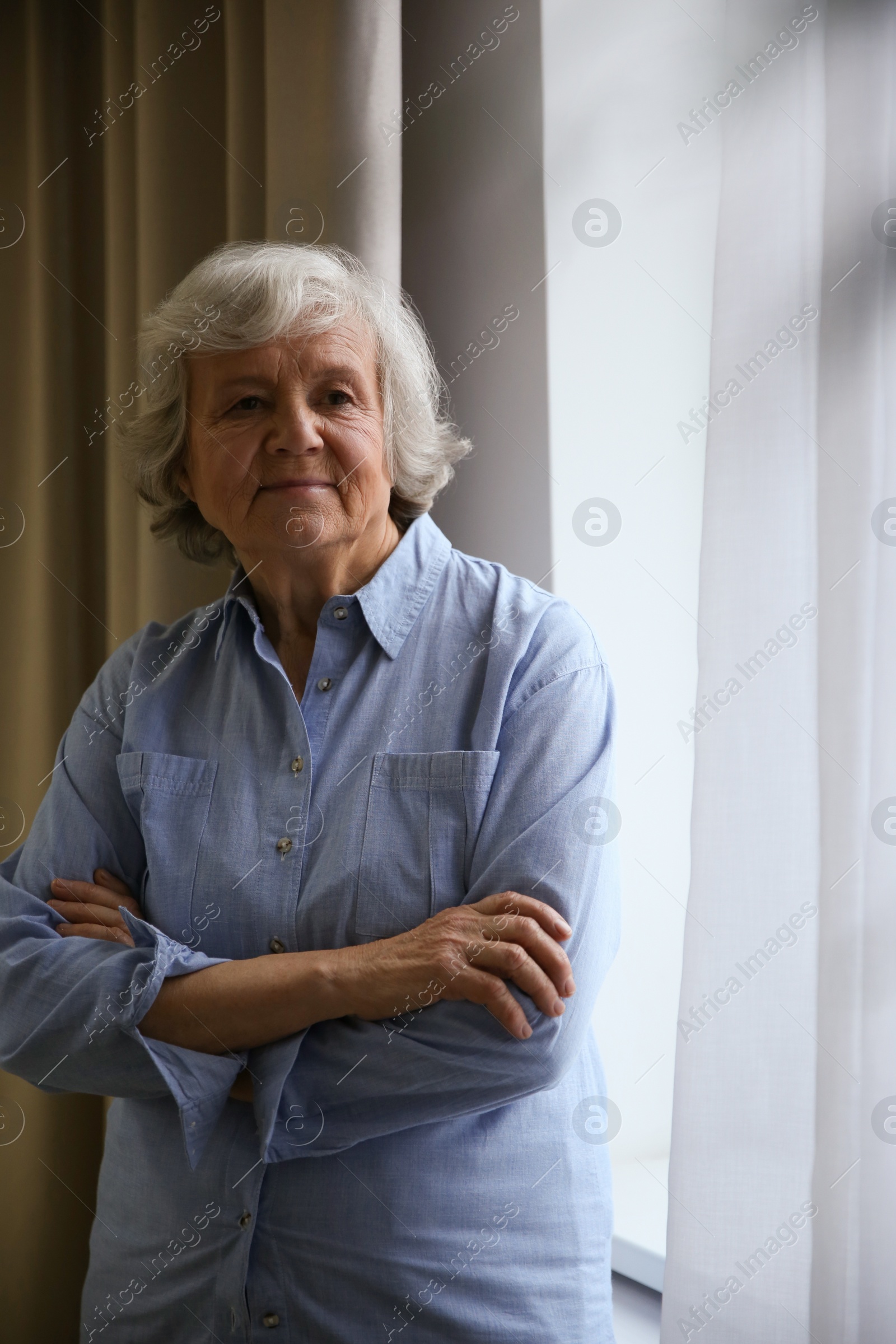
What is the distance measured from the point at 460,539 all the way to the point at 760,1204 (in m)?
1.02

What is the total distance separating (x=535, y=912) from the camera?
98cm

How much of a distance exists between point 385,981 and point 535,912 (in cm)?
16

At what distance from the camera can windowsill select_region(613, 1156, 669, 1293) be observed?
141 cm

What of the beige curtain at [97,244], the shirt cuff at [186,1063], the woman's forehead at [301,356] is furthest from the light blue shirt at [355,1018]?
the beige curtain at [97,244]

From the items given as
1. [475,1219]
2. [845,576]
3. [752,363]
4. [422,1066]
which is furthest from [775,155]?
[475,1219]

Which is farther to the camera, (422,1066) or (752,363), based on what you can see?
(752,363)

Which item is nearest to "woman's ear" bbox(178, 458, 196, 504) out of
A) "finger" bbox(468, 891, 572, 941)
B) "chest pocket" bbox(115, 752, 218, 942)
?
"chest pocket" bbox(115, 752, 218, 942)

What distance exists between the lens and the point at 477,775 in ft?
3.57

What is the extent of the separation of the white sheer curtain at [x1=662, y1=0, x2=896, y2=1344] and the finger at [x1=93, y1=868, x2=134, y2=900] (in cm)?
68

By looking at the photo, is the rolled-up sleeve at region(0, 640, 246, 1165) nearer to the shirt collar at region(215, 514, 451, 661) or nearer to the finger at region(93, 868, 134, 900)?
the finger at region(93, 868, 134, 900)

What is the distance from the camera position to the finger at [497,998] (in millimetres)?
956

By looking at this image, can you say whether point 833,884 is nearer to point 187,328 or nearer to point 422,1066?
point 422,1066

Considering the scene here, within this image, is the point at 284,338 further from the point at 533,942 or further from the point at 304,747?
the point at 533,942

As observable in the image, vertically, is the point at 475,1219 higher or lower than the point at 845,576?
lower
